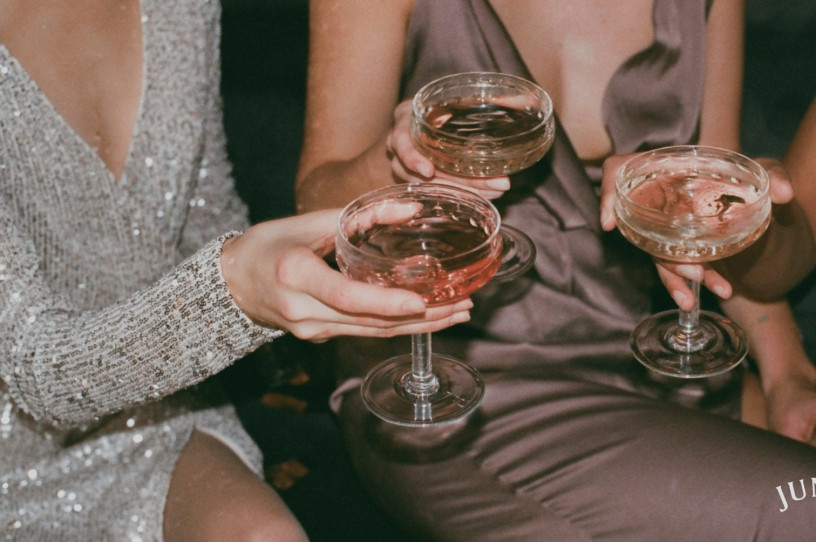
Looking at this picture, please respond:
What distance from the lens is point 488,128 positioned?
170cm

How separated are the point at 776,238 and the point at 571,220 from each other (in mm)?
354

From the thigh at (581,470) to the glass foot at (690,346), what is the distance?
10 centimetres

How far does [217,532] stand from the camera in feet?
5.39

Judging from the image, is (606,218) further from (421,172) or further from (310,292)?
(310,292)

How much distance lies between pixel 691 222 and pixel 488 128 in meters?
0.42

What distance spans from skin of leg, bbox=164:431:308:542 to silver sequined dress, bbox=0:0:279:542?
0.11ft

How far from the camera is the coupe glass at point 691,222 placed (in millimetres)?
1415

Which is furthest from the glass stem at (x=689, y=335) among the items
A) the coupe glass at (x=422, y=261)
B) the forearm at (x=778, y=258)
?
the coupe glass at (x=422, y=261)

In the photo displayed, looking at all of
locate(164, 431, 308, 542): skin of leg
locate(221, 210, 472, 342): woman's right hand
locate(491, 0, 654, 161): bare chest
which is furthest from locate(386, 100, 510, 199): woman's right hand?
locate(164, 431, 308, 542): skin of leg

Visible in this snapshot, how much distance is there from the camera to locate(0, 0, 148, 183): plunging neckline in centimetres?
169

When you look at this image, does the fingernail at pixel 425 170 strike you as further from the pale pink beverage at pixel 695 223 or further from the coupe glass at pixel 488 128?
the pale pink beverage at pixel 695 223

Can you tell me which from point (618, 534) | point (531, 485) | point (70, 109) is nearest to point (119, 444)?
point (70, 109)

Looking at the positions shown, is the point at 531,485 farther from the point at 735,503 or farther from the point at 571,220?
the point at 571,220

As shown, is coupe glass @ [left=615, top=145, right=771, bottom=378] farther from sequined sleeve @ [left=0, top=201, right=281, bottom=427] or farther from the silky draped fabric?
sequined sleeve @ [left=0, top=201, right=281, bottom=427]
